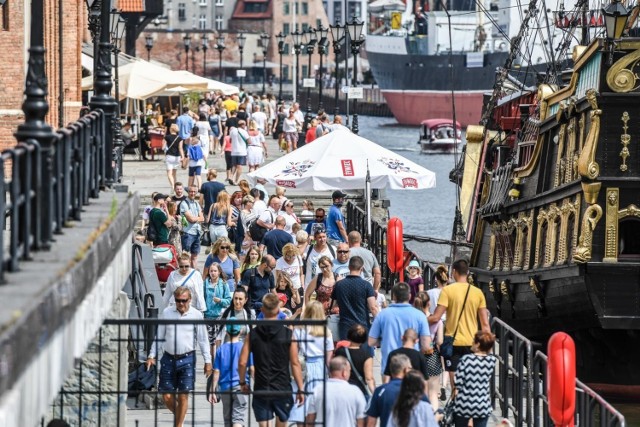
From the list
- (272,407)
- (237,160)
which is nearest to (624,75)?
(272,407)

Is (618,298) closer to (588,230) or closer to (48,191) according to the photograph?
(588,230)

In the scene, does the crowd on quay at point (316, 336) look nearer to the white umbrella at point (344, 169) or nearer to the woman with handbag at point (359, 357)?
the woman with handbag at point (359, 357)

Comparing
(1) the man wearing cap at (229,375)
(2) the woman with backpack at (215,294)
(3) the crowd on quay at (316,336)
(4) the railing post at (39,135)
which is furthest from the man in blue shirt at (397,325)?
(4) the railing post at (39,135)

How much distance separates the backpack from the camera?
3156cm

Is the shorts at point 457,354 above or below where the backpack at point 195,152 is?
below

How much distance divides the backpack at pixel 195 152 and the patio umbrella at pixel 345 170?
6.89 m

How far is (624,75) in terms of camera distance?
21969 mm

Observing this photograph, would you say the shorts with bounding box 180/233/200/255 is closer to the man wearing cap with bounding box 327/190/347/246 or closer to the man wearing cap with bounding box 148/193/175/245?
the man wearing cap with bounding box 148/193/175/245

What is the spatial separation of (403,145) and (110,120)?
311 ft

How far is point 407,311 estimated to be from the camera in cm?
1337

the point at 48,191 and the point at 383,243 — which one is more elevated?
the point at 48,191

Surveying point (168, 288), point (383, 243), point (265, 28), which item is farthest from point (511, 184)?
point (265, 28)

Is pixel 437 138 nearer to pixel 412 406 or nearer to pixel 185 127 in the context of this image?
pixel 185 127

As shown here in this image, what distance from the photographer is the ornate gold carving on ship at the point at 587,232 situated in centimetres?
2238
